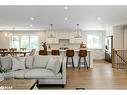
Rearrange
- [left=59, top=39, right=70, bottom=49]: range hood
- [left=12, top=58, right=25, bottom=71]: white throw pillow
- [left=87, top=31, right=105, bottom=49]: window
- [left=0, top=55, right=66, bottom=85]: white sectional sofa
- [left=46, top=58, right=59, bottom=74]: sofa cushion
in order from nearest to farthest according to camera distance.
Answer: [left=0, top=55, right=66, bottom=85]: white sectional sofa < [left=46, top=58, right=59, bottom=74]: sofa cushion < [left=12, top=58, right=25, bottom=71]: white throw pillow < [left=59, top=39, right=70, bottom=49]: range hood < [left=87, top=31, right=105, bottom=49]: window

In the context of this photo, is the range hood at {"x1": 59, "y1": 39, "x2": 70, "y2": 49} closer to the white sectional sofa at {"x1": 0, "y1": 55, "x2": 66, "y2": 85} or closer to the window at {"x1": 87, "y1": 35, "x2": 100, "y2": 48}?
the window at {"x1": 87, "y1": 35, "x2": 100, "y2": 48}

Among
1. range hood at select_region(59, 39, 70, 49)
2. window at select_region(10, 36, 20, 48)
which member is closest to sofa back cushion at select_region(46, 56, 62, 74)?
range hood at select_region(59, 39, 70, 49)

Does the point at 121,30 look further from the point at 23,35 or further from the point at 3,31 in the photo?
the point at 3,31

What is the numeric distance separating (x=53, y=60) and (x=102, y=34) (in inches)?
363

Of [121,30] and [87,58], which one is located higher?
[121,30]

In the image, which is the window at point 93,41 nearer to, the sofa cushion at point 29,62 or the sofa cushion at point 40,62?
the sofa cushion at point 40,62

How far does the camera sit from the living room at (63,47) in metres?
4.98

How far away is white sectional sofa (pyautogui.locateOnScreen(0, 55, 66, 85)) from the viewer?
194 inches

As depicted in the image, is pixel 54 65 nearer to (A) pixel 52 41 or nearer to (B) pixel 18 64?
(B) pixel 18 64

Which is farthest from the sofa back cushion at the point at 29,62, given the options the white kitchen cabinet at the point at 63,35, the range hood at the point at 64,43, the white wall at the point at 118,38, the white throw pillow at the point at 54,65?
the range hood at the point at 64,43

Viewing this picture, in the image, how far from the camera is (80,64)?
9219 mm
